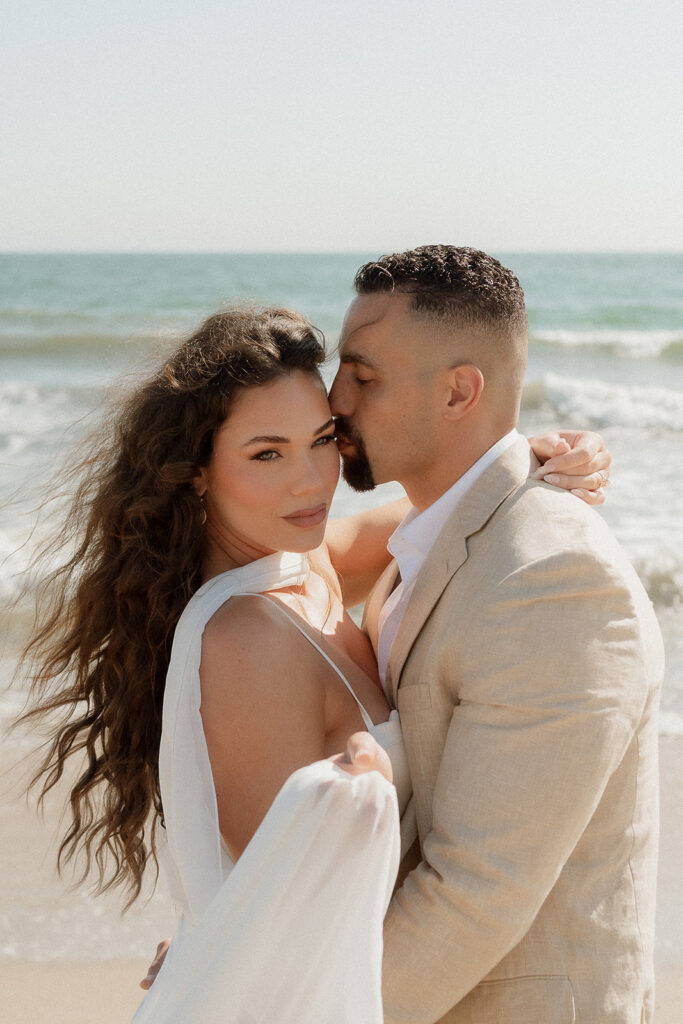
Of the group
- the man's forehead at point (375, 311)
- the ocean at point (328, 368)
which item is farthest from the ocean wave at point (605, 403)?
the man's forehead at point (375, 311)

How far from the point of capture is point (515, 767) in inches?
92.3

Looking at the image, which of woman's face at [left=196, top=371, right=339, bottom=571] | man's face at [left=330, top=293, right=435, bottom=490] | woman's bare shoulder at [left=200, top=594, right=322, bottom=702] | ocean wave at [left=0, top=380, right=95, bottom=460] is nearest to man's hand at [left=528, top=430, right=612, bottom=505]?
man's face at [left=330, top=293, right=435, bottom=490]

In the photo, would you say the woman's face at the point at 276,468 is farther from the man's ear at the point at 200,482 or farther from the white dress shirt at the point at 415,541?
the white dress shirt at the point at 415,541

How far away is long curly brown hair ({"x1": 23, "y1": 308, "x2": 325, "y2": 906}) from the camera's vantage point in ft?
9.37

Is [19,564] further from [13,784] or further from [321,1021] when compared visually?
[321,1021]

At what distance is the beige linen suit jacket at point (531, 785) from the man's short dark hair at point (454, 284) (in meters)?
0.65

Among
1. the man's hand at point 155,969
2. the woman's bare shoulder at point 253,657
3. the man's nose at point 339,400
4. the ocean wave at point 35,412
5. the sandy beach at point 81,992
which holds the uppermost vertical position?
the man's nose at point 339,400

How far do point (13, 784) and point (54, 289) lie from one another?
2569cm

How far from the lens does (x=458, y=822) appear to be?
2387 mm

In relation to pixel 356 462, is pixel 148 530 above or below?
below

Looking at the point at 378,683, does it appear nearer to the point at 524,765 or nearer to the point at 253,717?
the point at 253,717

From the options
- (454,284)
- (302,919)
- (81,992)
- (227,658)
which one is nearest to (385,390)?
(454,284)

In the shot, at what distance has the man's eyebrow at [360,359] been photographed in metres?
3.02

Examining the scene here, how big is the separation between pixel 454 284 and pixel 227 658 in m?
1.23
